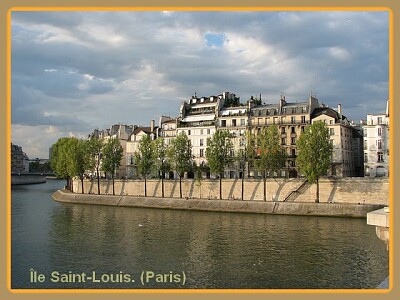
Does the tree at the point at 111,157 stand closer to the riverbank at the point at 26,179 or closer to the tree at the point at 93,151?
the tree at the point at 93,151

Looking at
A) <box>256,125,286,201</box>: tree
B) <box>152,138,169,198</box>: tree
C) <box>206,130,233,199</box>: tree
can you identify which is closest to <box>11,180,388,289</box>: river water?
<box>256,125,286,201</box>: tree

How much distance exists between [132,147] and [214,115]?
22.1 m

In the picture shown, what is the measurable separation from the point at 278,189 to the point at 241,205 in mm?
6864

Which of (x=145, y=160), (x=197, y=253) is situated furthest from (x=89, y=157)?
(x=197, y=253)

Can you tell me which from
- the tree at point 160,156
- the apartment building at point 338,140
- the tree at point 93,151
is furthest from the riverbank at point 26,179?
the apartment building at point 338,140

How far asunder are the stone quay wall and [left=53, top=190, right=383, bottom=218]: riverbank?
373cm

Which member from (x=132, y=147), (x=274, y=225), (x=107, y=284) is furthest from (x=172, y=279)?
(x=132, y=147)

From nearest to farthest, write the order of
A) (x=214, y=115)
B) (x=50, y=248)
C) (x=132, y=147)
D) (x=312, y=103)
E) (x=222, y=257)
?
(x=222, y=257), (x=50, y=248), (x=312, y=103), (x=214, y=115), (x=132, y=147)

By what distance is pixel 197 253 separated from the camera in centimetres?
3064

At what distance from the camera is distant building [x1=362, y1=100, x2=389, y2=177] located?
216ft

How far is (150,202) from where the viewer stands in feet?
210

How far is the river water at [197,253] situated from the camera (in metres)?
23.6

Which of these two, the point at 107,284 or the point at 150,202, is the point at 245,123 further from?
the point at 107,284

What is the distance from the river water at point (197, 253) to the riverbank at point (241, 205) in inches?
105
